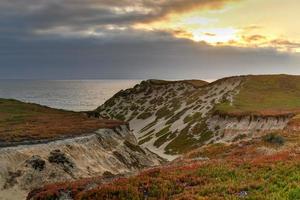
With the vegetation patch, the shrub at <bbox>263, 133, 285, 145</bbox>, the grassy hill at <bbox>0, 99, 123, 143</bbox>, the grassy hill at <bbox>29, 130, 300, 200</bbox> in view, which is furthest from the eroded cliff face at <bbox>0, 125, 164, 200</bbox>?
the vegetation patch

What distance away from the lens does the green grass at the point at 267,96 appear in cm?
11494

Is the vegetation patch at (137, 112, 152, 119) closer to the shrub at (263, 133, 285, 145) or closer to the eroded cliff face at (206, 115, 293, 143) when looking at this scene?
the eroded cliff face at (206, 115, 293, 143)

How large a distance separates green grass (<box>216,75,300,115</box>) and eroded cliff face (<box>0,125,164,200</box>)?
42127 mm

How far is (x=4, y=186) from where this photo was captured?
179ft

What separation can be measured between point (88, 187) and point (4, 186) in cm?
3201

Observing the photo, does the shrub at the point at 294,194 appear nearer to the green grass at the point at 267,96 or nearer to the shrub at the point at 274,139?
the shrub at the point at 274,139

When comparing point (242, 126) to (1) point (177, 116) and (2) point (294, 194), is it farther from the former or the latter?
(2) point (294, 194)

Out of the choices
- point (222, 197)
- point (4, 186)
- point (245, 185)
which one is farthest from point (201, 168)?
point (4, 186)

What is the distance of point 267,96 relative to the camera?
143m

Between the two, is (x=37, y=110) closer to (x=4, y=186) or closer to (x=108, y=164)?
(x=108, y=164)

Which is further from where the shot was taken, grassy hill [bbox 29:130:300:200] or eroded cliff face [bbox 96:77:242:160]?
eroded cliff face [bbox 96:77:242:160]

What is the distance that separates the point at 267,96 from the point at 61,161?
97174 mm

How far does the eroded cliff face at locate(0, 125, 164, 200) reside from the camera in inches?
2213

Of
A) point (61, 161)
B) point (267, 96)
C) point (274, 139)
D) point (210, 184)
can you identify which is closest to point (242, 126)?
point (267, 96)
